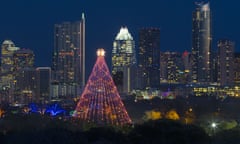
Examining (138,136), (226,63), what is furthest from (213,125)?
(226,63)

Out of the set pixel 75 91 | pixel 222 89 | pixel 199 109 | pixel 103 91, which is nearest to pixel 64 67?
pixel 75 91

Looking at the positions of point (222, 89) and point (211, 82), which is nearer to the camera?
point (222, 89)

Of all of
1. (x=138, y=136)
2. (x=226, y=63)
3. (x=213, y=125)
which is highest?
(x=226, y=63)

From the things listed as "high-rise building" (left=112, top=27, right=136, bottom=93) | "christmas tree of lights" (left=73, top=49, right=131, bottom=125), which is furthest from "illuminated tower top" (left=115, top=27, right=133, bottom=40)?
"christmas tree of lights" (left=73, top=49, right=131, bottom=125)

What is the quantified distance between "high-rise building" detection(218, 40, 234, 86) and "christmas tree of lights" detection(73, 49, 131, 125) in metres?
33.7

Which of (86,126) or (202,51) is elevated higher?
(202,51)

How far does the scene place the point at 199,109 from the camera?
140 feet

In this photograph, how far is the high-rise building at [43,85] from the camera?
71.2 metres

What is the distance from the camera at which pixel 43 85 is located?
72500 millimetres

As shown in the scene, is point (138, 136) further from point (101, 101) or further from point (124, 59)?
point (124, 59)

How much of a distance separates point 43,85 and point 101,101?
79.3ft

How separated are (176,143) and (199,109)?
23.0 meters

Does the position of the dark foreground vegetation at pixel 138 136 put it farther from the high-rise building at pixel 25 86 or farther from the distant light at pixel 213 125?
the high-rise building at pixel 25 86

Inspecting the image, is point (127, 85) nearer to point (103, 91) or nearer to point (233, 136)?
point (103, 91)
